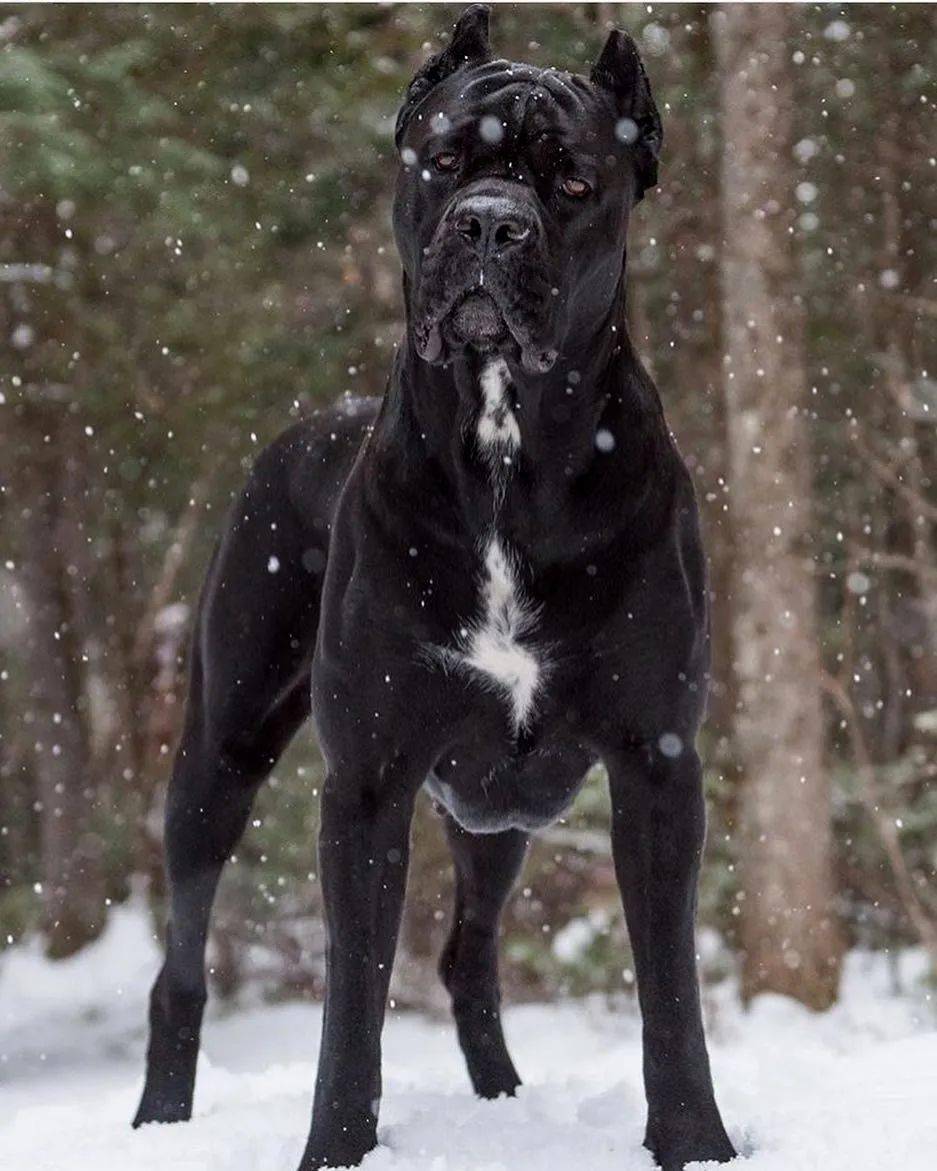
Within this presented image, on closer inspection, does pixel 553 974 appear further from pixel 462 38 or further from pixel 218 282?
pixel 462 38

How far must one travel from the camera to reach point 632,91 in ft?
10.1

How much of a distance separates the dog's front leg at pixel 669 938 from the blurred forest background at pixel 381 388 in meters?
4.18

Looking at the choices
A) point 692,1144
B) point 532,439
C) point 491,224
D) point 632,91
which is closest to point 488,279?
point 491,224

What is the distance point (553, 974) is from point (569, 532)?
560 cm

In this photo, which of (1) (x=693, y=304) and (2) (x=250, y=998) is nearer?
(1) (x=693, y=304)

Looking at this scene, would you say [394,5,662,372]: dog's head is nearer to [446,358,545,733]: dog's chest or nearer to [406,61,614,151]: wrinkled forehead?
[406,61,614,151]: wrinkled forehead

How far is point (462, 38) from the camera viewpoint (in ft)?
10.2

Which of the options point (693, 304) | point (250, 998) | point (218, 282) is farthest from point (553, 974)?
point (218, 282)

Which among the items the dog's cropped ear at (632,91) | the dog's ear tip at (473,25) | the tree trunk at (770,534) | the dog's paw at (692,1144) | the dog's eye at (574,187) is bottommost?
the dog's paw at (692,1144)

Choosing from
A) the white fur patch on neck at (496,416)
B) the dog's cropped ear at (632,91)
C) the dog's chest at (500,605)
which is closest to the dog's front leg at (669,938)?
the dog's chest at (500,605)

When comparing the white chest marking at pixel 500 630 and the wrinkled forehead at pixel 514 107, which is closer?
the wrinkled forehead at pixel 514 107

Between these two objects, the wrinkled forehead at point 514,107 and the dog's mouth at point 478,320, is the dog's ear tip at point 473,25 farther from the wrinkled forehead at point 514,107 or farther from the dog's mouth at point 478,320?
the dog's mouth at point 478,320

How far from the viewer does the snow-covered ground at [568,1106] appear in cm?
309

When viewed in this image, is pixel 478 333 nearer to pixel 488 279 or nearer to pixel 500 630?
pixel 488 279
